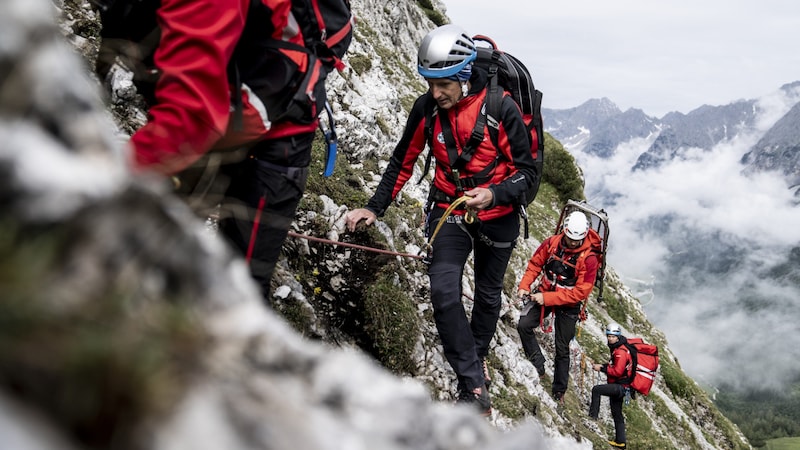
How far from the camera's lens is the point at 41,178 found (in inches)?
39.8

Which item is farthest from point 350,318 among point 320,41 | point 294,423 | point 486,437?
point 294,423

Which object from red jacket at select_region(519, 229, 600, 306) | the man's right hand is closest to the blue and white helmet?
the man's right hand

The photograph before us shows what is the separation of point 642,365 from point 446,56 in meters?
12.5

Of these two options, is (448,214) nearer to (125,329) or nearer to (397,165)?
(397,165)

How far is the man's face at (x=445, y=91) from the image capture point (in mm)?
6168

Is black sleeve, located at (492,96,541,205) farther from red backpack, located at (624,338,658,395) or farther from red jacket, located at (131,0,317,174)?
red backpack, located at (624,338,658,395)

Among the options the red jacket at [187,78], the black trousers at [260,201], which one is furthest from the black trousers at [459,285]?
the red jacket at [187,78]

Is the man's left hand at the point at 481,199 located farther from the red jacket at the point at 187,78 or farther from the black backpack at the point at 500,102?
the red jacket at the point at 187,78

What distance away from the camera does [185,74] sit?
8.97ft

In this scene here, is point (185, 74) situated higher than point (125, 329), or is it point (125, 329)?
point (125, 329)

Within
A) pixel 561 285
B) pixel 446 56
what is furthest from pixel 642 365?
pixel 446 56

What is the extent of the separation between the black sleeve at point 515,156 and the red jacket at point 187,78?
4.01m

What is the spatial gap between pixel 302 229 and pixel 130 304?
252 inches

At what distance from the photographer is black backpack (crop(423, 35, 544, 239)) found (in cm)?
630
